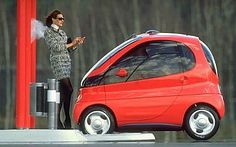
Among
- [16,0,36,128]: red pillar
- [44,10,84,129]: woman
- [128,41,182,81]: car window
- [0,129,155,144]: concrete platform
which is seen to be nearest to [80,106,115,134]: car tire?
[44,10,84,129]: woman

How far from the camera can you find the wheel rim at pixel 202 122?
263 inches

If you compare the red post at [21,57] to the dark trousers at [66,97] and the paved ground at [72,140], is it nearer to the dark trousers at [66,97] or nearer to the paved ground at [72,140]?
the dark trousers at [66,97]

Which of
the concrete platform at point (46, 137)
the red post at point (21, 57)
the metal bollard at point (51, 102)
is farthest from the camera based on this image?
the red post at point (21, 57)

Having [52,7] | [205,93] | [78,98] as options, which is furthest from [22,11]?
[205,93]

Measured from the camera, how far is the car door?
675 cm

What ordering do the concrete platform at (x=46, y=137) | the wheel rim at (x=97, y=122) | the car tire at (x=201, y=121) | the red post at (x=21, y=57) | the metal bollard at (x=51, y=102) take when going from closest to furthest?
the concrete platform at (x=46, y=137) < the metal bollard at (x=51, y=102) < the car tire at (x=201, y=121) < the wheel rim at (x=97, y=122) < the red post at (x=21, y=57)

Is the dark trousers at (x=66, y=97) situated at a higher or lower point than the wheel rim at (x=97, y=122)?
higher

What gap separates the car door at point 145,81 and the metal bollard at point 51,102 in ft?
2.57

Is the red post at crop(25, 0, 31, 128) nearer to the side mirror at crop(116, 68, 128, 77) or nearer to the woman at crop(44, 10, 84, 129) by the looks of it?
the woman at crop(44, 10, 84, 129)

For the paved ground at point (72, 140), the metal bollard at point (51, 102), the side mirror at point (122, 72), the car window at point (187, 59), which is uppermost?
the car window at point (187, 59)

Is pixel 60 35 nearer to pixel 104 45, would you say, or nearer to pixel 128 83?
pixel 128 83

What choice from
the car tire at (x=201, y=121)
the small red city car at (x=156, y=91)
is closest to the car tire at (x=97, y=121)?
the small red city car at (x=156, y=91)

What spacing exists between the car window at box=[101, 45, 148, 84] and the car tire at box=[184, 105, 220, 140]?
31.3 inches

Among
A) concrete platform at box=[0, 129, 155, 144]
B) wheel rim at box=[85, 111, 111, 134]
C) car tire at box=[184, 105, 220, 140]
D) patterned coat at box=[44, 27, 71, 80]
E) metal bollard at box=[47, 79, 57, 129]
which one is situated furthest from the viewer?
patterned coat at box=[44, 27, 71, 80]
